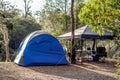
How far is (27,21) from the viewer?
32719mm

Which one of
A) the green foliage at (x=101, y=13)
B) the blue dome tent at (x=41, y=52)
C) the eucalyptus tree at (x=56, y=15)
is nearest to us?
the green foliage at (x=101, y=13)

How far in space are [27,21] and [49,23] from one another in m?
3.02

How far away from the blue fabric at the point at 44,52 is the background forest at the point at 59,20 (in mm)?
1642

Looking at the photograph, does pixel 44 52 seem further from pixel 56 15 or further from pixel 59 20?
pixel 56 15

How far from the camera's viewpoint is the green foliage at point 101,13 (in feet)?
19.3

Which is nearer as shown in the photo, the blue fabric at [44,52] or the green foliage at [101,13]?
the green foliage at [101,13]

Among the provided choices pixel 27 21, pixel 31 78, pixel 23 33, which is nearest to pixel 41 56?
pixel 31 78

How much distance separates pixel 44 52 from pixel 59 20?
1475cm

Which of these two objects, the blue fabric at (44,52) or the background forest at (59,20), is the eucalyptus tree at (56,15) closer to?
the background forest at (59,20)

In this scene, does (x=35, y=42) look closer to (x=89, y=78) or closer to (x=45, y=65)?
(x=45, y=65)

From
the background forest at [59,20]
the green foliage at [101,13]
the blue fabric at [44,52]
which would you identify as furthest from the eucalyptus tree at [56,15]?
the green foliage at [101,13]

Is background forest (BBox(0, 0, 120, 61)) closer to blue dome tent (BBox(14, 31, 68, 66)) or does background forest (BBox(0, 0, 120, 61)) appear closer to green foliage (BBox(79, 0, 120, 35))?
green foliage (BBox(79, 0, 120, 35))

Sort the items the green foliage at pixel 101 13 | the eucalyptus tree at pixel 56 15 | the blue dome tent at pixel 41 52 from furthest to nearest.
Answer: the eucalyptus tree at pixel 56 15
the blue dome tent at pixel 41 52
the green foliage at pixel 101 13

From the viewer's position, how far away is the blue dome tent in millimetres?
13586
